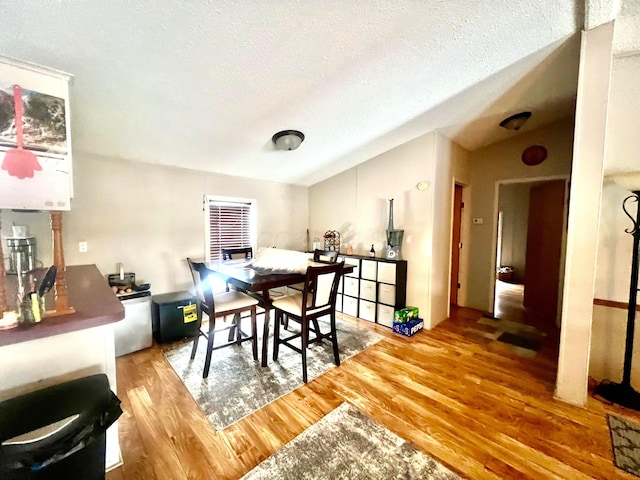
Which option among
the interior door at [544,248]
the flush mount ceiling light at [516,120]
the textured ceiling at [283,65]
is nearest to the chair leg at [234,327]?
the textured ceiling at [283,65]

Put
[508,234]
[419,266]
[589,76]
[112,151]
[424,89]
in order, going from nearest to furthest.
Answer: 1. [589,76]
2. [424,89]
3. [112,151]
4. [419,266]
5. [508,234]

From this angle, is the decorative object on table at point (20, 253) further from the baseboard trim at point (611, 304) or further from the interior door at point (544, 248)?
the interior door at point (544, 248)

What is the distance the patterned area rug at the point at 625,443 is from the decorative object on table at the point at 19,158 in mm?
3787

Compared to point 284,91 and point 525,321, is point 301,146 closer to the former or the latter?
point 284,91

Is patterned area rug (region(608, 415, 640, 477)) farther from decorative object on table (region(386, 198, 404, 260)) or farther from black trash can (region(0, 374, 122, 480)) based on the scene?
black trash can (region(0, 374, 122, 480))

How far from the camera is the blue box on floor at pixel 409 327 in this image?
3.09m

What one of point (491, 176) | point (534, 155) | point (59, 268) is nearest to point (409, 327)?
point (491, 176)

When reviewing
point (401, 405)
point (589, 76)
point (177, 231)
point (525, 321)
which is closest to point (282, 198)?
point (177, 231)

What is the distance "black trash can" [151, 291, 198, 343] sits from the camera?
9.02 feet

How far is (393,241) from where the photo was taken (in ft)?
11.4

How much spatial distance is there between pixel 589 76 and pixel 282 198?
3666 millimetres

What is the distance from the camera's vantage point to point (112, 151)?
8.65 ft

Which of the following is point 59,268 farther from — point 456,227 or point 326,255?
point 456,227

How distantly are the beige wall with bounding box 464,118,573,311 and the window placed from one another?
3.57 metres
